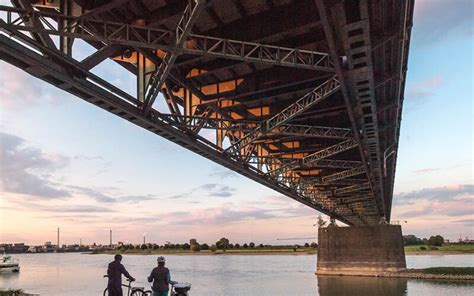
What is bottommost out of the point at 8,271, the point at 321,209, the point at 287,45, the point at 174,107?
the point at 8,271

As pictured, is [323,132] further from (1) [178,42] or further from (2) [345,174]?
(2) [345,174]

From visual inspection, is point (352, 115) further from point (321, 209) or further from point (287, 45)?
point (321, 209)

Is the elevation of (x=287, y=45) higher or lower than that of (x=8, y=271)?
higher

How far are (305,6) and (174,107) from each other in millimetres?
6717

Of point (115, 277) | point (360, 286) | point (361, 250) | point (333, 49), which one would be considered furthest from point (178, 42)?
point (361, 250)

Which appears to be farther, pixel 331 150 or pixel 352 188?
pixel 352 188

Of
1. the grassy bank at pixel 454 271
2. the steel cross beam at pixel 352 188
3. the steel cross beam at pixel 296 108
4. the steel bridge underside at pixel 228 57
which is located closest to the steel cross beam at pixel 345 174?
the steel cross beam at pixel 352 188

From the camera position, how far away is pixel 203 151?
20734mm

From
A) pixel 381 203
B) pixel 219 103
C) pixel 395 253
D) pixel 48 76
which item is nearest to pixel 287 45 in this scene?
pixel 219 103

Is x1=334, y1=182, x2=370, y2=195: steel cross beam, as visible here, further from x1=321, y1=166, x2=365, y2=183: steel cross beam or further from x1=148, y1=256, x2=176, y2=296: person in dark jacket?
x1=148, y1=256, x2=176, y2=296: person in dark jacket

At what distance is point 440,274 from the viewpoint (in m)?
55.5

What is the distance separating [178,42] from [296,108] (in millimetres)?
8108

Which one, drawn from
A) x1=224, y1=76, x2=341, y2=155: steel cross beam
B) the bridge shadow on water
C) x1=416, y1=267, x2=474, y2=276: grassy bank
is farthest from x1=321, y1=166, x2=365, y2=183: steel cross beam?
x1=416, y1=267, x2=474, y2=276: grassy bank

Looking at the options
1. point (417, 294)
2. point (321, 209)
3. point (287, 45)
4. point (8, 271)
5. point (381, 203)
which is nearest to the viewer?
point (287, 45)
